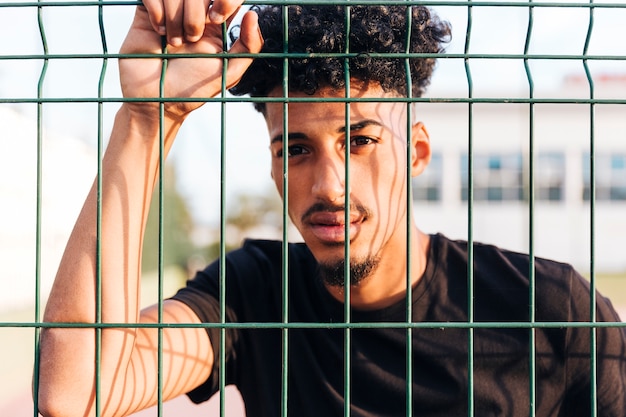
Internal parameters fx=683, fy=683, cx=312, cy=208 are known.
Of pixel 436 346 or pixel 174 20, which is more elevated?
pixel 174 20

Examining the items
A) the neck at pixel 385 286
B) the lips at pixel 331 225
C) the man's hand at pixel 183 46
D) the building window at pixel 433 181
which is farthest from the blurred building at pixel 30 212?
the building window at pixel 433 181

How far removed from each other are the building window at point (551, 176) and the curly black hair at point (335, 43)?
31.4 metres

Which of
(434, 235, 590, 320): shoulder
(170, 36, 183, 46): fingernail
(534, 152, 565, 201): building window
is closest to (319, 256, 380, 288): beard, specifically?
(434, 235, 590, 320): shoulder

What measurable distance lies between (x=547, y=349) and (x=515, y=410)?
0.21 metres

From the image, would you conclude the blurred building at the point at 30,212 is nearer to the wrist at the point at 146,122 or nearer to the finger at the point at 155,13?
the wrist at the point at 146,122

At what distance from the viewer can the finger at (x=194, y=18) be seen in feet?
4.72

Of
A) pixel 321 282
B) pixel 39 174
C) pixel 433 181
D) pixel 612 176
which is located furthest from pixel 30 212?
pixel 612 176

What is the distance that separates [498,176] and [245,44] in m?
31.0

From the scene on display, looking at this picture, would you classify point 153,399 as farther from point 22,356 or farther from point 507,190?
point 507,190

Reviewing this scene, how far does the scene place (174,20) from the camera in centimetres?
146

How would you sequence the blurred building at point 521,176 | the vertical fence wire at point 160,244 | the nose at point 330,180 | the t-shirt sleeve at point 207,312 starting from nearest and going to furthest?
the vertical fence wire at point 160,244, the nose at point 330,180, the t-shirt sleeve at point 207,312, the blurred building at point 521,176

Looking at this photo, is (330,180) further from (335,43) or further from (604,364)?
(604,364)

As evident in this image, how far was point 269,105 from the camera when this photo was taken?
2.22 meters

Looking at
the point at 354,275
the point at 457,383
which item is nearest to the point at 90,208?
the point at 354,275
